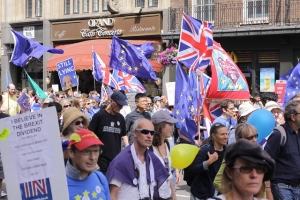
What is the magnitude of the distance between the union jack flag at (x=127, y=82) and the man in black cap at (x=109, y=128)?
281 inches

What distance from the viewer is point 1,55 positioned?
32.1 metres

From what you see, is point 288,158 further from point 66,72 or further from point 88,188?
point 66,72

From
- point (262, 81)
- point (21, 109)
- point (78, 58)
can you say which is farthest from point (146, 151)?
point (78, 58)

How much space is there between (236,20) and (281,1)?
2049 mm

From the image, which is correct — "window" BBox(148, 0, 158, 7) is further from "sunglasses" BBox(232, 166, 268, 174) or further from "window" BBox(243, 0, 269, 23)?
"sunglasses" BBox(232, 166, 268, 174)

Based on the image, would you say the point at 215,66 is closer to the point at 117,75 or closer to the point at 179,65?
the point at 179,65

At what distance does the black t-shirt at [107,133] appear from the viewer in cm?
780

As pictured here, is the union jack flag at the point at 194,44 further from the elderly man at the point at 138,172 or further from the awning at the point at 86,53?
the awning at the point at 86,53

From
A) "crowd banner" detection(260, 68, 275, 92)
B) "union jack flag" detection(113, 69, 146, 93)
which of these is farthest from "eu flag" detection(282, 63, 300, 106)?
"crowd banner" detection(260, 68, 275, 92)

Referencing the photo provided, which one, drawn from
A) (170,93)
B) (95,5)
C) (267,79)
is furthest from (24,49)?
(95,5)

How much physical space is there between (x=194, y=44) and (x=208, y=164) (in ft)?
11.7

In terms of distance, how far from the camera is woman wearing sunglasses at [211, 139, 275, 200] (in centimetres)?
309

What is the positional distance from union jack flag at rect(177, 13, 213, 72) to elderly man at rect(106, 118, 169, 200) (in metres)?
3.84

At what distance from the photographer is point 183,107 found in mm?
8555
